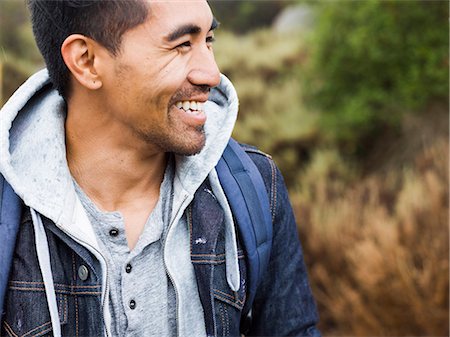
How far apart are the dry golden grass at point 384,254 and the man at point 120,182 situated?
271 centimetres

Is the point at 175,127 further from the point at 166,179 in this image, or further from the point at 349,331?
the point at 349,331

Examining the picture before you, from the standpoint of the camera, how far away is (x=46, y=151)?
2.35 metres

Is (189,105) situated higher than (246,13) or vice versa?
(246,13)

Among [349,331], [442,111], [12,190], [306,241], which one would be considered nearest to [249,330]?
[12,190]

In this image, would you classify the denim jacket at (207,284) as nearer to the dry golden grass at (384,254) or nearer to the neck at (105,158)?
the neck at (105,158)

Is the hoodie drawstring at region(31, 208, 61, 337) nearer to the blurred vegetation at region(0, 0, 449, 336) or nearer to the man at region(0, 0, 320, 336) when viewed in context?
the man at region(0, 0, 320, 336)

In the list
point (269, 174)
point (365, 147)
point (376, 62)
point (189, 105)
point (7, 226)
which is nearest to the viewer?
point (7, 226)

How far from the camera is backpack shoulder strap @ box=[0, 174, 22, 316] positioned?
6.97ft

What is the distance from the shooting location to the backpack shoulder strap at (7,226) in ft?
6.97

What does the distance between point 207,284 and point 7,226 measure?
666 mm

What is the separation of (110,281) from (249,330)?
0.71 metres

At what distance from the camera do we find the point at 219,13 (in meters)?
10.6

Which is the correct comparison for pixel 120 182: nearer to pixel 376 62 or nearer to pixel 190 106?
pixel 190 106

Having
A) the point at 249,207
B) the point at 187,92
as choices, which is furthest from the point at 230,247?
the point at 187,92
